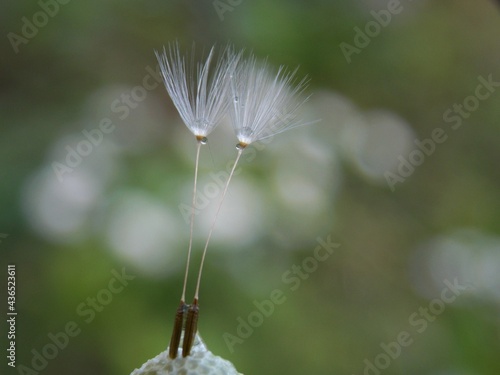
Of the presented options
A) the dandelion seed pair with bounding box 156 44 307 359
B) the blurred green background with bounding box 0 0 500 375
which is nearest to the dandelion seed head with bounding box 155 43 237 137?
the dandelion seed pair with bounding box 156 44 307 359

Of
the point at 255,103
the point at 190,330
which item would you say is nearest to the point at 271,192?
the point at 255,103

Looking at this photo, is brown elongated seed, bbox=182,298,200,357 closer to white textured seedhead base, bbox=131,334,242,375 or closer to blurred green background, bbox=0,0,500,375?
white textured seedhead base, bbox=131,334,242,375

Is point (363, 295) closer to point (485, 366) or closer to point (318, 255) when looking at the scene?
point (318, 255)

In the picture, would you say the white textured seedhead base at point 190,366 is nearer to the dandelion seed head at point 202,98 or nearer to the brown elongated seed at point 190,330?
the brown elongated seed at point 190,330

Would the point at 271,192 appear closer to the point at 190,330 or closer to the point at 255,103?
the point at 255,103

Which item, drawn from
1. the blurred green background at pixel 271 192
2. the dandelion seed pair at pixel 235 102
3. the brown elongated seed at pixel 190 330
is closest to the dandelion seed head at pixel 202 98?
the dandelion seed pair at pixel 235 102
